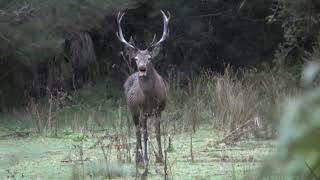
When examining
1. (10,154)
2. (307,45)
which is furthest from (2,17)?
(307,45)

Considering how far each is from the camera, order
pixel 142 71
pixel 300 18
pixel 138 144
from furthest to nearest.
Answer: pixel 300 18 → pixel 142 71 → pixel 138 144

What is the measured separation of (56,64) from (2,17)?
710cm

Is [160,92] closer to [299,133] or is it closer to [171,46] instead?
[299,133]

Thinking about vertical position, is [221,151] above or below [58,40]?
below

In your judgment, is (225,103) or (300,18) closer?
(225,103)

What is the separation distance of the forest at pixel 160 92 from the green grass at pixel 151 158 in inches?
1.1

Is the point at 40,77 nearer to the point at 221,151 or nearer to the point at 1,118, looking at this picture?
the point at 1,118

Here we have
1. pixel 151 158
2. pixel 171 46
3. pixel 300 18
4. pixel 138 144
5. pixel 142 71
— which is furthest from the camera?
pixel 171 46

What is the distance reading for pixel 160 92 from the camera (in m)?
11.7

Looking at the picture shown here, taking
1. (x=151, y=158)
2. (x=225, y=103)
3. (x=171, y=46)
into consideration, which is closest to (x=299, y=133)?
(x=151, y=158)

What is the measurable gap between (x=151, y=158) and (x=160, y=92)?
1.33 m

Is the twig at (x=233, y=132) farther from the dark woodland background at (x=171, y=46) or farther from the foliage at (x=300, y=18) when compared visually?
the dark woodland background at (x=171, y=46)

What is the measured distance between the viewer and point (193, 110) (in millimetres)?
15781

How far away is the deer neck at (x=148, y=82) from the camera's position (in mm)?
11609
